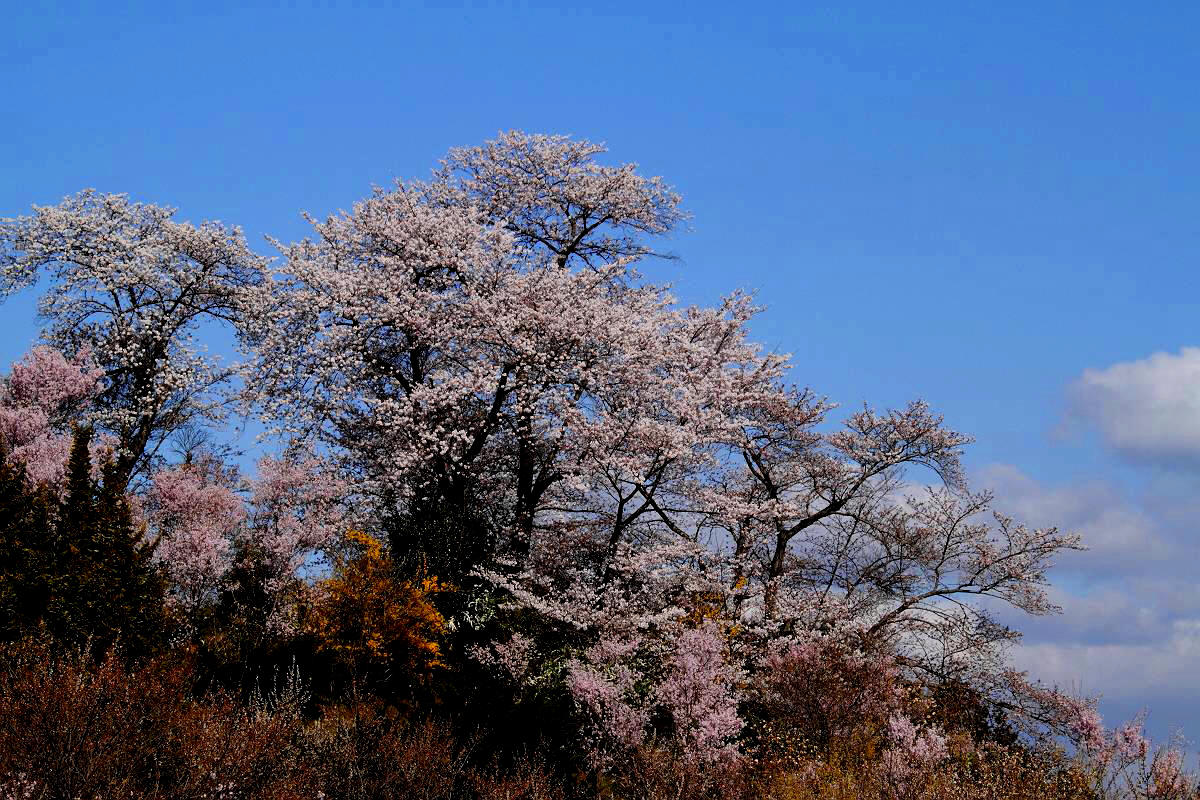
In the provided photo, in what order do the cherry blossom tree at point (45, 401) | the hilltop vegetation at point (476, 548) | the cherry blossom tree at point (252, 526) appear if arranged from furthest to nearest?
the cherry blossom tree at point (45, 401)
the cherry blossom tree at point (252, 526)
the hilltop vegetation at point (476, 548)

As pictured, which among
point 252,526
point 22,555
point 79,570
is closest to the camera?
point 79,570

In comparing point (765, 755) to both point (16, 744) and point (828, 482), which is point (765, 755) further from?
point (16, 744)

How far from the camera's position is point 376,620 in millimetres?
20156

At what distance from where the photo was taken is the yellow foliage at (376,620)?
20078 millimetres

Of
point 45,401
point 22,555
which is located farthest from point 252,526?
point 22,555

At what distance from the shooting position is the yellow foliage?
20.1 metres

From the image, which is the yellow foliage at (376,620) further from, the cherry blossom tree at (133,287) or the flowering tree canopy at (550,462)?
the cherry blossom tree at (133,287)

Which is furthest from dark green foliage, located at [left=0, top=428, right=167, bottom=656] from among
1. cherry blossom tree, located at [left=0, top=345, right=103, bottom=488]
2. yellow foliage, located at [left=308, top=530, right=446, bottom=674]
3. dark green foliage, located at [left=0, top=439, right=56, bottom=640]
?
cherry blossom tree, located at [left=0, top=345, right=103, bottom=488]

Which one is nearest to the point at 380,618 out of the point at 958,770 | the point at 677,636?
the point at 677,636

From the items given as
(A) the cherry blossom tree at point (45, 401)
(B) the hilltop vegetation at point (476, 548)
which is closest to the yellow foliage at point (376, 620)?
(B) the hilltop vegetation at point (476, 548)

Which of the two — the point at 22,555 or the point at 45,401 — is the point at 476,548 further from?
the point at 45,401

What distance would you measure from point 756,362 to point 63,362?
19.4 meters

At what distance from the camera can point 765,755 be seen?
1952 cm

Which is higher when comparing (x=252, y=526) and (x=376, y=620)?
(x=252, y=526)
